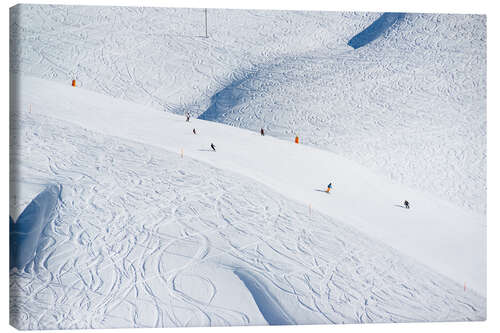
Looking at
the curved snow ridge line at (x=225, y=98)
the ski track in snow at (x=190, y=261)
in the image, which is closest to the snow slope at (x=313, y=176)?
the ski track in snow at (x=190, y=261)

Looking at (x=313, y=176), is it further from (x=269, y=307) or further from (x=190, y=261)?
(x=269, y=307)

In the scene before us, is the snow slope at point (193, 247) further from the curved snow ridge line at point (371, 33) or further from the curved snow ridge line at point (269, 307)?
the curved snow ridge line at point (371, 33)

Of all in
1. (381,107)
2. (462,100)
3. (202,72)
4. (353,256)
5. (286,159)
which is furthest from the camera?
(202,72)

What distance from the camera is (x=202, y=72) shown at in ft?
80.5

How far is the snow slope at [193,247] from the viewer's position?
11.1m

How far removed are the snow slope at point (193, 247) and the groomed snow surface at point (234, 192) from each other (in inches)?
1.4

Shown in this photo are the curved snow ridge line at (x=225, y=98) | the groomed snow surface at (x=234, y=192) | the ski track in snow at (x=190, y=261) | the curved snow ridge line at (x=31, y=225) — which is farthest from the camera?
the curved snow ridge line at (x=225, y=98)

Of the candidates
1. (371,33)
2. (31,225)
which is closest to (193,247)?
(31,225)

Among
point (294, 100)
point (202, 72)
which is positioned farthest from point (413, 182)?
point (202, 72)

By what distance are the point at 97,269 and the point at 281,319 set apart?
3.78 meters

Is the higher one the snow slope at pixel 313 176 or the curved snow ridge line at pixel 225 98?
the curved snow ridge line at pixel 225 98

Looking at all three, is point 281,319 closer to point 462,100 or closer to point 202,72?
point 462,100

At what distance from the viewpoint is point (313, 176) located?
16.2 metres

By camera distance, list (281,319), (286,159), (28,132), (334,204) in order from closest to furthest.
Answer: (281,319)
(28,132)
(334,204)
(286,159)
